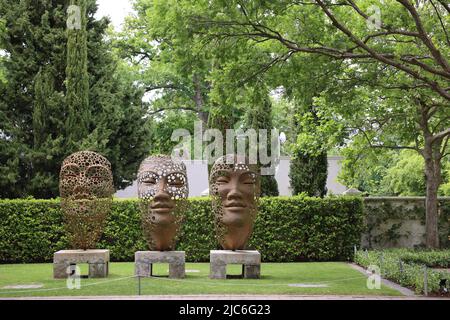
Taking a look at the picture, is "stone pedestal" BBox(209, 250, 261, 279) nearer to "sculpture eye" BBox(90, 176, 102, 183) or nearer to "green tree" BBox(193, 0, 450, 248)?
"sculpture eye" BBox(90, 176, 102, 183)

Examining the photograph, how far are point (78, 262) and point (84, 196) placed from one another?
1553 mm

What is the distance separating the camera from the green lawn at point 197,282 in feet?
38.3

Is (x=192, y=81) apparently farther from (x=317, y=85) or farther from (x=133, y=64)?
(x=317, y=85)

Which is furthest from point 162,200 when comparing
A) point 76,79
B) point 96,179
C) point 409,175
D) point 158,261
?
point 409,175

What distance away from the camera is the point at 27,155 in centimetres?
2209

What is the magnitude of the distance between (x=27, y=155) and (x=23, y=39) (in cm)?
486

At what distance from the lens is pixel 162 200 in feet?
46.2

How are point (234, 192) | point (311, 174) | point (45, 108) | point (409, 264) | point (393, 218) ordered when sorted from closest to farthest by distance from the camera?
point (234, 192)
point (409, 264)
point (393, 218)
point (45, 108)
point (311, 174)

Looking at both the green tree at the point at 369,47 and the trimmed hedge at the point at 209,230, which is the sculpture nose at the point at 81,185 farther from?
the trimmed hedge at the point at 209,230

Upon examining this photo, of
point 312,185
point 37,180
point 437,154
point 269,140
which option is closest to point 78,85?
point 37,180

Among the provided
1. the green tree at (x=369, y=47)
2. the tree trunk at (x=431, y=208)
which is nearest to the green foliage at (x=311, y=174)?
the green tree at (x=369, y=47)

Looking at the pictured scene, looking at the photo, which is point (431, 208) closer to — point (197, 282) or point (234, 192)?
point (234, 192)

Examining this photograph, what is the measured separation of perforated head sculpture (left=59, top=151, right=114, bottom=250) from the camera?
14570mm

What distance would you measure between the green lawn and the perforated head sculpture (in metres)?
1.20
